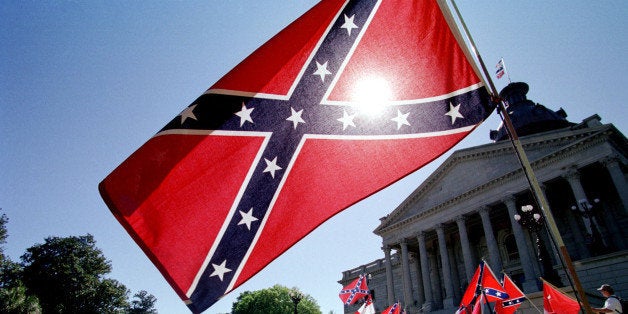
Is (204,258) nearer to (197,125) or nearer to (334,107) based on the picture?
(197,125)

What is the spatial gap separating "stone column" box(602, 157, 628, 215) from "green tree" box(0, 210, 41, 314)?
41049 mm

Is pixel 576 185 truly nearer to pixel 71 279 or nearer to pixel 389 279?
pixel 389 279

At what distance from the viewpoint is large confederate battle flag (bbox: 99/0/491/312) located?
311 centimetres

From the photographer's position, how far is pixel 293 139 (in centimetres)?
375

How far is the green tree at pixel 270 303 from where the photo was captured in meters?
58.1

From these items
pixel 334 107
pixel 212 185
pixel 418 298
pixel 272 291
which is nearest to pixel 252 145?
pixel 212 185

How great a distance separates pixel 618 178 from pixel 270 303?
2076 inches

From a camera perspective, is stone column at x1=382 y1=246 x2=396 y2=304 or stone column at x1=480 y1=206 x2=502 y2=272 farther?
stone column at x1=382 y1=246 x2=396 y2=304

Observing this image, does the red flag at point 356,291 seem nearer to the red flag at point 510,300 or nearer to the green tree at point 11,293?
the red flag at point 510,300

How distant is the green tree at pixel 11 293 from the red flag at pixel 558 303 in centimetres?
3296

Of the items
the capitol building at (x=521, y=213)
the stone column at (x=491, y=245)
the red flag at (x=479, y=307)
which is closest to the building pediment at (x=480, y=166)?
the capitol building at (x=521, y=213)

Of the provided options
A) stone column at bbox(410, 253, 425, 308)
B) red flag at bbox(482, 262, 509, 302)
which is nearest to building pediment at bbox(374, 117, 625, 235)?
stone column at bbox(410, 253, 425, 308)

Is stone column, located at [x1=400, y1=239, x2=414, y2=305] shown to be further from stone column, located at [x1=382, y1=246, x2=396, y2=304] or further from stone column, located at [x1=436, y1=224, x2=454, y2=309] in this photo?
stone column, located at [x1=436, y1=224, x2=454, y2=309]

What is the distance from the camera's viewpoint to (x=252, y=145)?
362cm
